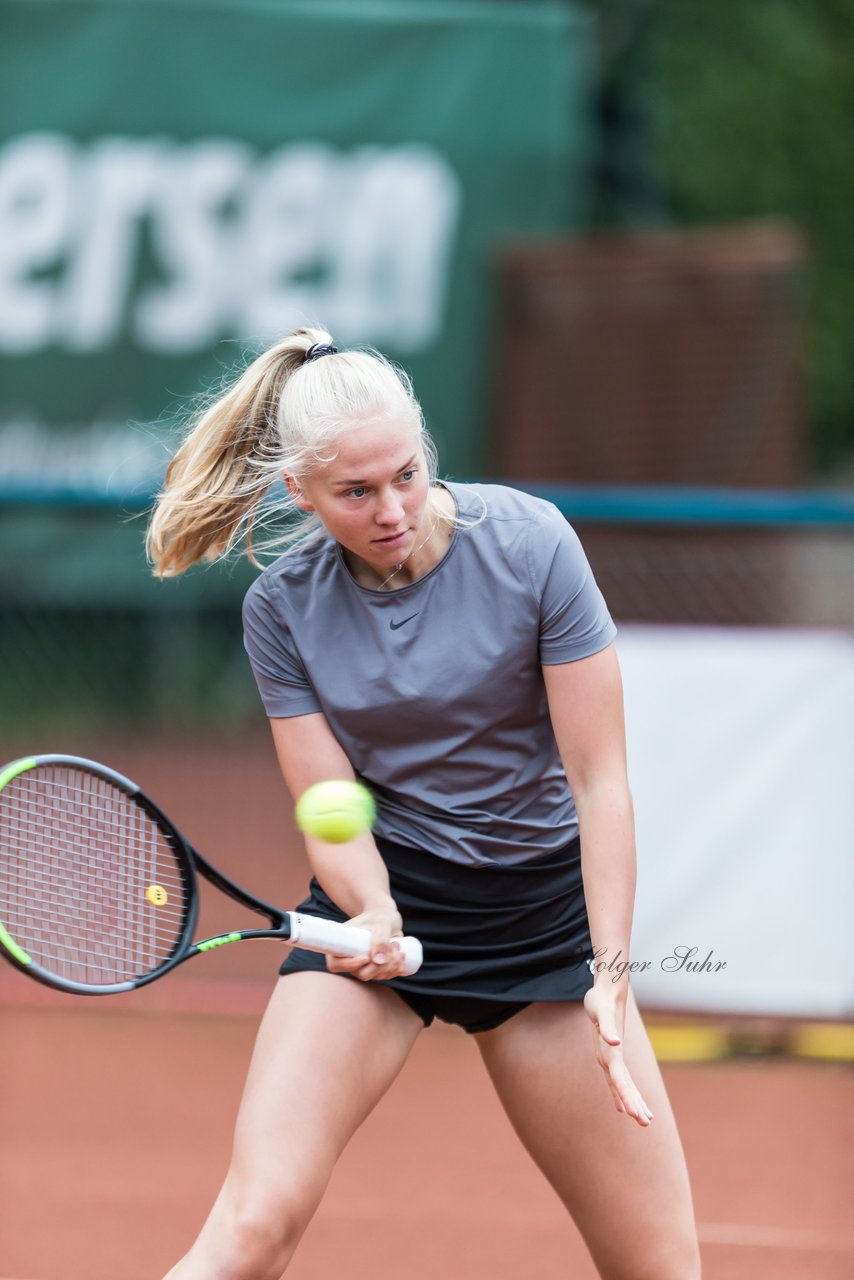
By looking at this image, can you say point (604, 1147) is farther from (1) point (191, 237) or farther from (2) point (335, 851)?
(1) point (191, 237)

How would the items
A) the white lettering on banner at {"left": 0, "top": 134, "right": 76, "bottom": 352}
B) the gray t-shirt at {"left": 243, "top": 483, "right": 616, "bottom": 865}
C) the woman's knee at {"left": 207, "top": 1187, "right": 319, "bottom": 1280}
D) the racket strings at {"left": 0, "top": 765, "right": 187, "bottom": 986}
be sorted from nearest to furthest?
the woman's knee at {"left": 207, "top": 1187, "right": 319, "bottom": 1280} < the gray t-shirt at {"left": 243, "top": 483, "right": 616, "bottom": 865} < the racket strings at {"left": 0, "top": 765, "right": 187, "bottom": 986} < the white lettering on banner at {"left": 0, "top": 134, "right": 76, "bottom": 352}

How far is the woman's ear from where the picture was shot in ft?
8.93

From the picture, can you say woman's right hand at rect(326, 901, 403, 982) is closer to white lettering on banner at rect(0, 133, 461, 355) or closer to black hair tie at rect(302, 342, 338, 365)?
black hair tie at rect(302, 342, 338, 365)

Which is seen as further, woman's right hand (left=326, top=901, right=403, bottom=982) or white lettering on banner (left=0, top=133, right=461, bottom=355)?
white lettering on banner (left=0, top=133, right=461, bottom=355)

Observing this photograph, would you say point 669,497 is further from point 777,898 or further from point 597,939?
point 597,939

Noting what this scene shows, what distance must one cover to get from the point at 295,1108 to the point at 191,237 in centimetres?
828

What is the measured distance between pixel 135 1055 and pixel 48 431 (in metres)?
5.44

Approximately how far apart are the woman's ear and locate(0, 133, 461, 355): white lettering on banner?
7477mm

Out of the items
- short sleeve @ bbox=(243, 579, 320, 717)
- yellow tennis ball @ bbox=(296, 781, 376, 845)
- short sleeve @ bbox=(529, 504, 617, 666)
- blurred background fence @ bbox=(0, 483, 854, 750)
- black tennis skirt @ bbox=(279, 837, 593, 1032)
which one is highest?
short sleeve @ bbox=(529, 504, 617, 666)

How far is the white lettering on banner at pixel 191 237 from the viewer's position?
33.3 ft

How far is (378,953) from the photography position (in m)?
2.65

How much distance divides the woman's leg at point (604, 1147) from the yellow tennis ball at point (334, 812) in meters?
0.43

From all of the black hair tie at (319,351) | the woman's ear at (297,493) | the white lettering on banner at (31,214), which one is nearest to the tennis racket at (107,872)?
the woman's ear at (297,493)

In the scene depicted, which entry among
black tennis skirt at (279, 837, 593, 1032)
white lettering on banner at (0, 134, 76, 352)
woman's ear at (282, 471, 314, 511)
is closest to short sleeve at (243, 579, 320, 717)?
woman's ear at (282, 471, 314, 511)
